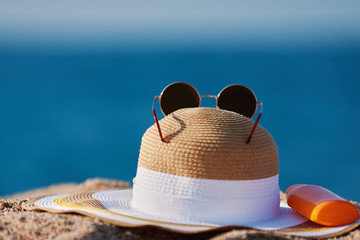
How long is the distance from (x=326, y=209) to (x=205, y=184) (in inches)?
28.9

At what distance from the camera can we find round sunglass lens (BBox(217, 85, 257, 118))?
134 inches

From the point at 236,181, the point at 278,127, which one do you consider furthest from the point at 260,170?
the point at 278,127

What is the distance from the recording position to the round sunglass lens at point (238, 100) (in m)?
3.40

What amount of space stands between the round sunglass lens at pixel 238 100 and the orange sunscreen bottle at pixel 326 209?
74cm

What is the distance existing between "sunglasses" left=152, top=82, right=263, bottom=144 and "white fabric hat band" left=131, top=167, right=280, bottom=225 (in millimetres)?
637

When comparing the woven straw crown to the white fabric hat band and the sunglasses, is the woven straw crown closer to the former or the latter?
the white fabric hat band

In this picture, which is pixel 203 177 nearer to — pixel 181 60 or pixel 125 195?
pixel 125 195

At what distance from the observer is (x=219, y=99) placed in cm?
344

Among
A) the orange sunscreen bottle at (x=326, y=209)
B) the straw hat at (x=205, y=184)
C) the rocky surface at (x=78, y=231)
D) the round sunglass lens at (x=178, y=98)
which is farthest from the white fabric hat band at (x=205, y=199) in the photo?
the round sunglass lens at (x=178, y=98)

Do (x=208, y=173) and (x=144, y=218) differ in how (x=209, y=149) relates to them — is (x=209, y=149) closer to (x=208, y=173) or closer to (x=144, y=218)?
(x=208, y=173)

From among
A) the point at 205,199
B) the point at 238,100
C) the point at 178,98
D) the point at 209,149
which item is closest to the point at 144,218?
the point at 205,199

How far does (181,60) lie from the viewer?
32.3 metres

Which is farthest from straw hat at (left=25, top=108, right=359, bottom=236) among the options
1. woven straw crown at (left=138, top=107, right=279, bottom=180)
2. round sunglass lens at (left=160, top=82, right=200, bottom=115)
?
round sunglass lens at (left=160, top=82, right=200, bottom=115)

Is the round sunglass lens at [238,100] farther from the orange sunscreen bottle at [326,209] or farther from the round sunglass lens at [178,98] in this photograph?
the orange sunscreen bottle at [326,209]
